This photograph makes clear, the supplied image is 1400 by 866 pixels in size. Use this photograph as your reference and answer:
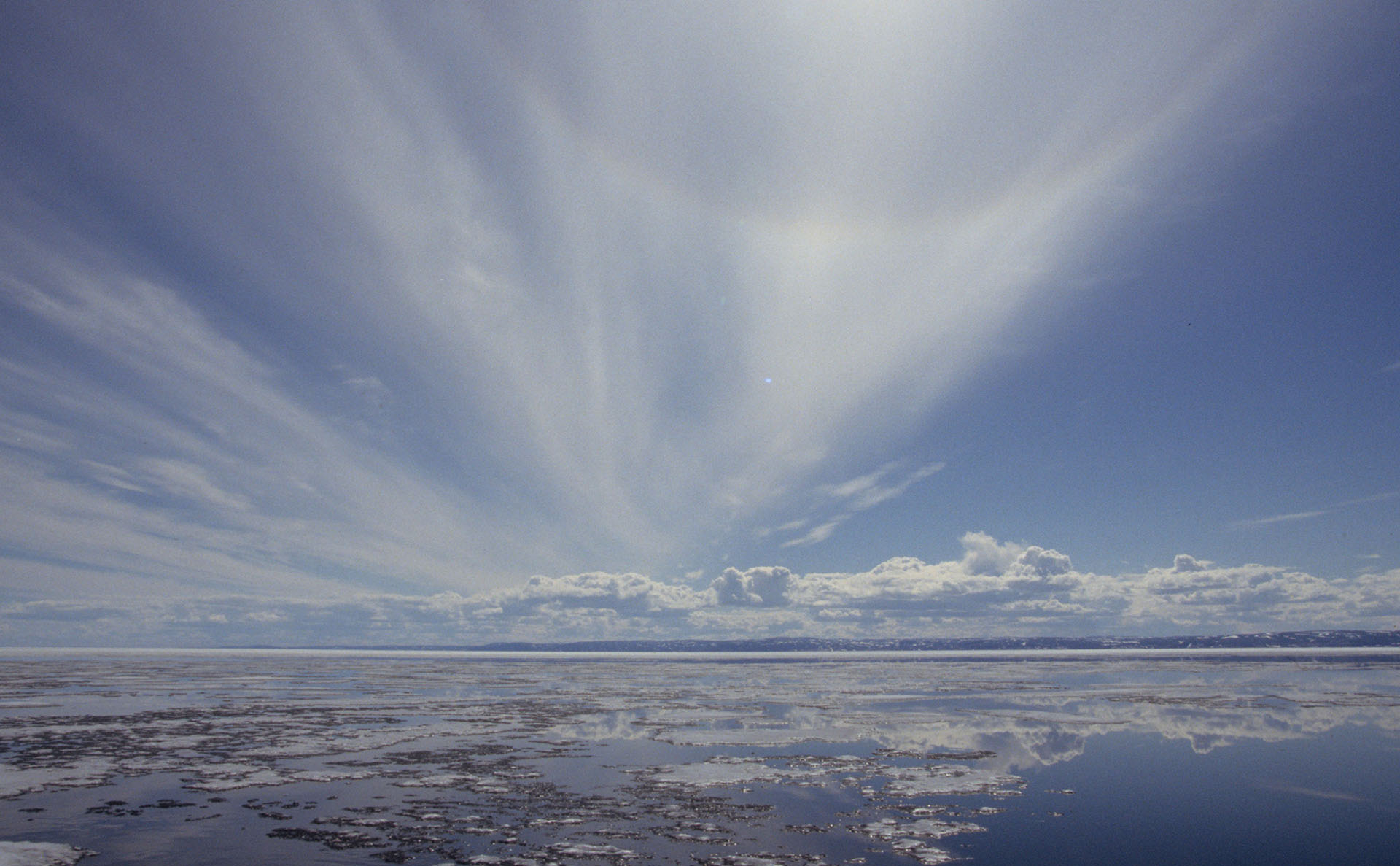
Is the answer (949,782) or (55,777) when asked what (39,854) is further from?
(949,782)

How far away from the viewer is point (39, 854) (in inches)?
491

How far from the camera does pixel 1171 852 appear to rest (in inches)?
521

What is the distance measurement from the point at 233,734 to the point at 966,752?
27122mm

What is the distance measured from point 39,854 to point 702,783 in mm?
13650

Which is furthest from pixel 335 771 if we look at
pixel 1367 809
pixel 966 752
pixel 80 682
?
pixel 80 682

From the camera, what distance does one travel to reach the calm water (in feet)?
43.2

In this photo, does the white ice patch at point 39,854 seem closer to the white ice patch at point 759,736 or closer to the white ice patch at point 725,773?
the white ice patch at point 725,773

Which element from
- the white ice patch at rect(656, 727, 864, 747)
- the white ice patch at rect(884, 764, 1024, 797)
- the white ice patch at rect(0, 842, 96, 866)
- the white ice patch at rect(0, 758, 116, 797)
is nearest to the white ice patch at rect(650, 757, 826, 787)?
the white ice patch at rect(884, 764, 1024, 797)

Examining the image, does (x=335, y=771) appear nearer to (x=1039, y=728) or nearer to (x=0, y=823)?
(x=0, y=823)

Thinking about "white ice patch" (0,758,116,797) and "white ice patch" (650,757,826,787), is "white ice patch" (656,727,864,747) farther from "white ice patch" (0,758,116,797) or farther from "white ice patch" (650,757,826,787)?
"white ice patch" (0,758,116,797)

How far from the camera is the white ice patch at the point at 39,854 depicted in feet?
39.3

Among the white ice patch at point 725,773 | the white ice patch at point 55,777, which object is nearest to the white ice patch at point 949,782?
the white ice patch at point 725,773

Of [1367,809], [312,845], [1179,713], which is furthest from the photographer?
[1179,713]

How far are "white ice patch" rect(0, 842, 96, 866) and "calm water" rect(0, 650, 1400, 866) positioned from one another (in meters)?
0.12
